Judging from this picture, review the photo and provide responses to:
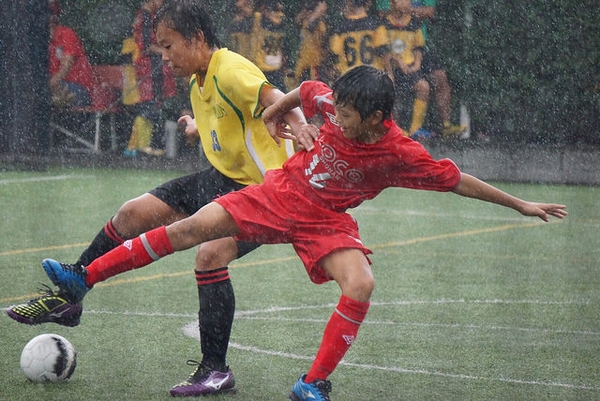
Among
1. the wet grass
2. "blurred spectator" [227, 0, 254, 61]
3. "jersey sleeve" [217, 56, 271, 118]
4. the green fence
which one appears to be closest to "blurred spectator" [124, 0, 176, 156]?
"blurred spectator" [227, 0, 254, 61]

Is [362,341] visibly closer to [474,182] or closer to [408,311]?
[408,311]

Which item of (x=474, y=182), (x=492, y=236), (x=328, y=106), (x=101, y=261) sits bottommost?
(x=492, y=236)

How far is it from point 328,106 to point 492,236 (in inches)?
232

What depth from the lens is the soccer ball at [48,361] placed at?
4.96 meters

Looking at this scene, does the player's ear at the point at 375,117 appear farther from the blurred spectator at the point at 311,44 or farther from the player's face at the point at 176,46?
the blurred spectator at the point at 311,44

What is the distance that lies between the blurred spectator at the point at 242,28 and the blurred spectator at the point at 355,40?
1088 mm

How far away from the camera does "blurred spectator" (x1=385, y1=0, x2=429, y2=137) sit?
1545 centimetres

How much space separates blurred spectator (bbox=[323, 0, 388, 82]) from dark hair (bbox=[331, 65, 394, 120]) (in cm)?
1109

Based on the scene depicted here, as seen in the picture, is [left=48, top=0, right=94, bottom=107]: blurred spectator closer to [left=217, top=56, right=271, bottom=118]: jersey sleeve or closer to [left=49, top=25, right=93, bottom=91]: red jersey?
[left=49, top=25, right=93, bottom=91]: red jersey

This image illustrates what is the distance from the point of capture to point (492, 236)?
10461 millimetres

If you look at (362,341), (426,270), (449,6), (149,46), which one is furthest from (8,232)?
(449,6)

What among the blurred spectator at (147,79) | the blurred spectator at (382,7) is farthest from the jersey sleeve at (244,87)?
the blurred spectator at (147,79)

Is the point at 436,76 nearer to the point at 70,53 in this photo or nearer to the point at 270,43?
the point at 270,43

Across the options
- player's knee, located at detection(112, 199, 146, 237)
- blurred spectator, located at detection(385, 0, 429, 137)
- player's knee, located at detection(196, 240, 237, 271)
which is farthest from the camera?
blurred spectator, located at detection(385, 0, 429, 137)
